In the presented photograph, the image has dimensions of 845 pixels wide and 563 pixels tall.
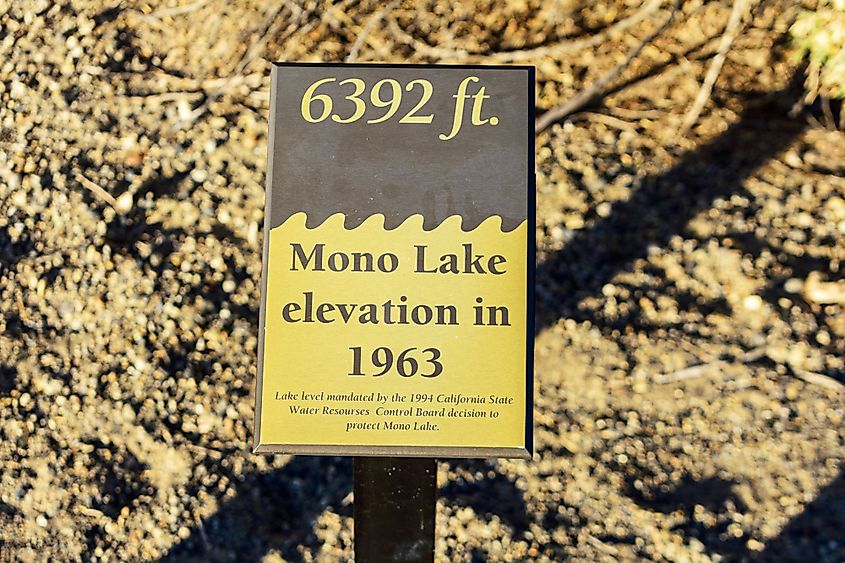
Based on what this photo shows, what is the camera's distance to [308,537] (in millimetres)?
1560

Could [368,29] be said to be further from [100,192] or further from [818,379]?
[818,379]

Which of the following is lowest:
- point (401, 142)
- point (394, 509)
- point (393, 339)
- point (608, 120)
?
point (394, 509)

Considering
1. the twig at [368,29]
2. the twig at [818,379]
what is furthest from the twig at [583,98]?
the twig at [818,379]

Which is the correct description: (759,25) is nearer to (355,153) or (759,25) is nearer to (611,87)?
(611,87)

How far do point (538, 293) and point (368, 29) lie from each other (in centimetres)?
83

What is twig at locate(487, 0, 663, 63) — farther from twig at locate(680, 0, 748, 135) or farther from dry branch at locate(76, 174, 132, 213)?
dry branch at locate(76, 174, 132, 213)

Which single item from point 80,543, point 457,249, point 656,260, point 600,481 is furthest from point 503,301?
point 80,543

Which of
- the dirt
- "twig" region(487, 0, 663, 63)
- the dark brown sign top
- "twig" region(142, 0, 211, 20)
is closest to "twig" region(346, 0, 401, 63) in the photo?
the dirt

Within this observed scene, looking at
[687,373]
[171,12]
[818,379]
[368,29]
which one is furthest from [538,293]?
[171,12]

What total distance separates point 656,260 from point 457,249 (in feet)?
3.56

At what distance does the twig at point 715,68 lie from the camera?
75.9 inches

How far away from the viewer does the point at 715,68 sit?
1.93 m

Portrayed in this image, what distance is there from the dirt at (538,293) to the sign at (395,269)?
2.54ft

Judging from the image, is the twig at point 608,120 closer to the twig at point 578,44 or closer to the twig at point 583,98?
the twig at point 583,98
